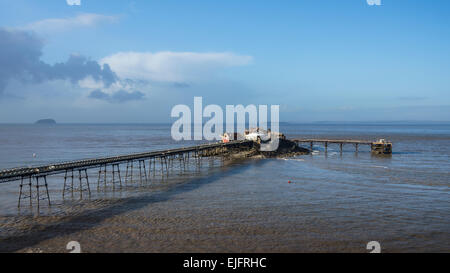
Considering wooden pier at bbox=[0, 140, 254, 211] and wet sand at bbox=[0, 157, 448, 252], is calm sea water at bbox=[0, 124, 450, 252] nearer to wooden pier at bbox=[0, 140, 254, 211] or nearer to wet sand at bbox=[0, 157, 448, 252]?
wet sand at bbox=[0, 157, 448, 252]

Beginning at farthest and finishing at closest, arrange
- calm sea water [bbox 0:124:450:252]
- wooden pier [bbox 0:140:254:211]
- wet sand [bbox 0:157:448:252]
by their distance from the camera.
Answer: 1. wooden pier [bbox 0:140:254:211]
2. calm sea water [bbox 0:124:450:252]
3. wet sand [bbox 0:157:448:252]

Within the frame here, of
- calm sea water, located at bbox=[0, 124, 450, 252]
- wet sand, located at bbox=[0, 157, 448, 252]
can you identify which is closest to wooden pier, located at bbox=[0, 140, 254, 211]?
calm sea water, located at bbox=[0, 124, 450, 252]

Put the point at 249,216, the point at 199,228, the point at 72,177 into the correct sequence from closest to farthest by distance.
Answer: the point at 199,228 < the point at 249,216 < the point at 72,177

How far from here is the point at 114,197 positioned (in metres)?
29.9

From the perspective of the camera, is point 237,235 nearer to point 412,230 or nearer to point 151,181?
point 412,230

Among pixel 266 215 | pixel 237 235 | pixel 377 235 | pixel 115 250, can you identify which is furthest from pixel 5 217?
pixel 377 235

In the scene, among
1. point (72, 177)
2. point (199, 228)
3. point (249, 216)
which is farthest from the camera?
point (72, 177)

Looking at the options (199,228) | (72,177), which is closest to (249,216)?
(199,228)

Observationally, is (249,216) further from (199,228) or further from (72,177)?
(72,177)

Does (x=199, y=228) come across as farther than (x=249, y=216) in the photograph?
No

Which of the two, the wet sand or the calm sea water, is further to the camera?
the calm sea water

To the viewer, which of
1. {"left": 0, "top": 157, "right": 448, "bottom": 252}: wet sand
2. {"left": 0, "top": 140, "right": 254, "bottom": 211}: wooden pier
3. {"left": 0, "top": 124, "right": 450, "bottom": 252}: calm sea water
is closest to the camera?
{"left": 0, "top": 157, "right": 448, "bottom": 252}: wet sand
